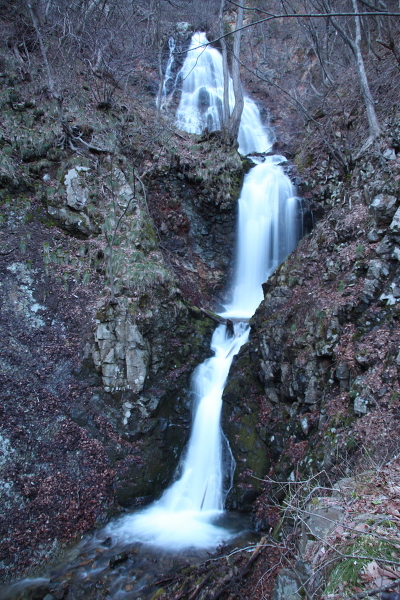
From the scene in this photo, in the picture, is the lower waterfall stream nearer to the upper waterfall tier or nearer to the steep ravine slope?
the steep ravine slope

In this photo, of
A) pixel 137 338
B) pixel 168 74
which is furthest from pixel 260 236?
pixel 168 74

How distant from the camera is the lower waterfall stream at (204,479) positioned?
16.6 ft

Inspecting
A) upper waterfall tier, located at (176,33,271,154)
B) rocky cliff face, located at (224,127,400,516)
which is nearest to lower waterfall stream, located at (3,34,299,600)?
rocky cliff face, located at (224,127,400,516)

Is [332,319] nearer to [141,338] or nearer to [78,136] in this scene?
[141,338]

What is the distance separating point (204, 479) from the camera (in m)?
7.08

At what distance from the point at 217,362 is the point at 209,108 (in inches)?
598

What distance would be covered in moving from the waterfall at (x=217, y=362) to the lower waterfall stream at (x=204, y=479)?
2 cm

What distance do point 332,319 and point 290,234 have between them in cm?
602

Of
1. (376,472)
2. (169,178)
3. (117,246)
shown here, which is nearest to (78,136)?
(169,178)

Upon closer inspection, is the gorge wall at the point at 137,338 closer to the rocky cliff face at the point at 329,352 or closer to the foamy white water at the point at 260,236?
the rocky cliff face at the point at 329,352

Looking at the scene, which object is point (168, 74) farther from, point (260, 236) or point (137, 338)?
point (137, 338)

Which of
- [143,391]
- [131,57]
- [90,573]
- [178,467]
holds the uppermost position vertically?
[131,57]

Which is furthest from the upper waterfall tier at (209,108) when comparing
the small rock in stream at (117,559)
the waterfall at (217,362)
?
the small rock in stream at (117,559)

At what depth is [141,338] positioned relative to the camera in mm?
7961
